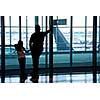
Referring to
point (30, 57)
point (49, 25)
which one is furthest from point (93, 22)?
point (30, 57)

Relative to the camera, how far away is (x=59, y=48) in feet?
29.6

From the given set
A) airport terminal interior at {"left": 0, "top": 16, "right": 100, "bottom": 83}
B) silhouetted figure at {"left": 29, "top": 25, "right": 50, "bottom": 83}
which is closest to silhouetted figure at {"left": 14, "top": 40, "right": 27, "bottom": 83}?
airport terminal interior at {"left": 0, "top": 16, "right": 100, "bottom": 83}

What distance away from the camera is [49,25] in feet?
29.4

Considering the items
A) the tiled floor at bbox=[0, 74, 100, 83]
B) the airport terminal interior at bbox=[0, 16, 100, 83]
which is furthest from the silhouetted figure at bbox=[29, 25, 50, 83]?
the tiled floor at bbox=[0, 74, 100, 83]

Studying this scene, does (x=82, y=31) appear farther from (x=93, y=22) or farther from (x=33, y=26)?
(x=33, y=26)

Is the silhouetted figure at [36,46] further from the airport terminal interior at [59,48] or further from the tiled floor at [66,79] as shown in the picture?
the tiled floor at [66,79]

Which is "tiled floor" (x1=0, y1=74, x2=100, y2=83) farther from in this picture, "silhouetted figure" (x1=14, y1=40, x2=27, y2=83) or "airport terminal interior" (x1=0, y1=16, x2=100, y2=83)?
"silhouetted figure" (x1=14, y1=40, x2=27, y2=83)

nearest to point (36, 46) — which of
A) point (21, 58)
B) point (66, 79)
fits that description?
point (21, 58)

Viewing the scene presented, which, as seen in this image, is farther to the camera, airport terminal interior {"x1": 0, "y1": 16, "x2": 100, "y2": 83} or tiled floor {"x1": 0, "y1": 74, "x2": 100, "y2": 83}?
tiled floor {"x1": 0, "y1": 74, "x2": 100, "y2": 83}

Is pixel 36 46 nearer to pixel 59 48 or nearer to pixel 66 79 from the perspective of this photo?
pixel 59 48

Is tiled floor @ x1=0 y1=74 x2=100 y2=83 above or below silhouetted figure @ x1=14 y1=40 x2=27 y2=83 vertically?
below

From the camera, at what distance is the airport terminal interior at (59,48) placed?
8883 millimetres

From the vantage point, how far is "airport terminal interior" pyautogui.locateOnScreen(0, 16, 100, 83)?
8.88 meters

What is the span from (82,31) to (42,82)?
1.46m
